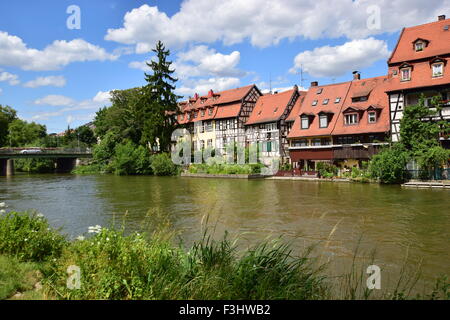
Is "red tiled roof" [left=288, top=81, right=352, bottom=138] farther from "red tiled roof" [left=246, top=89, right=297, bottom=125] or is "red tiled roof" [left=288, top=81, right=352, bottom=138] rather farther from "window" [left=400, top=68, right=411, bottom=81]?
"window" [left=400, top=68, right=411, bottom=81]

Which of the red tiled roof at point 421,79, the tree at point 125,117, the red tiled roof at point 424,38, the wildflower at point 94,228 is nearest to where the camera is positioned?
the wildflower at point 94,228

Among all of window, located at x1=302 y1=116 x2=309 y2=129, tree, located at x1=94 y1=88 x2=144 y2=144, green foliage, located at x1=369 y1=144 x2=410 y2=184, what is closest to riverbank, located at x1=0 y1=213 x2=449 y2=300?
green foliage, located at x1=369 y1=144 x2=410 y2=184

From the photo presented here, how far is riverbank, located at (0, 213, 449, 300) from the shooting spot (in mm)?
5164

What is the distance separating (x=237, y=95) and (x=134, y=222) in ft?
134

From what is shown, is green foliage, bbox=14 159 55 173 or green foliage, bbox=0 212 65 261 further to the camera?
green foliage, bbox=14 159 55 173

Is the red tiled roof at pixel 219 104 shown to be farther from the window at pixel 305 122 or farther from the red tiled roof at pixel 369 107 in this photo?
the red tiled roof at pixel 369 107

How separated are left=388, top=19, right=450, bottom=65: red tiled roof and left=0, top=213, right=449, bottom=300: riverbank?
31.3 m

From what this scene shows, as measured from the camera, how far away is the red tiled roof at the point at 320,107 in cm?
3994

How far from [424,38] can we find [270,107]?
20502 mm

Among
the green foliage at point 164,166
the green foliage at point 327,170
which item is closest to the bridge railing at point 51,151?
the green foliage at point 164,166

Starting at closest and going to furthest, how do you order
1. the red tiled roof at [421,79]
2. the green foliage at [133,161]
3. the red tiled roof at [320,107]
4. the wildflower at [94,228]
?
the wildflower at [94,228]
the red tiled roof at [421,79]
the red tiled roof at [320,107]
the green foliage at [133,161]

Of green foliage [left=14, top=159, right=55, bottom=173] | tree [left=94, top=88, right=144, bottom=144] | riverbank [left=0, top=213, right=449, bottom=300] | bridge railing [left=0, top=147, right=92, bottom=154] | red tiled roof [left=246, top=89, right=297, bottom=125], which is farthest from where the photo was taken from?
green foliage [left=14, top=159, right=55, bottom=173]

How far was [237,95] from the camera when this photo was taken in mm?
54625

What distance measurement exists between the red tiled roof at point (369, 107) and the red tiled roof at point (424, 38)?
2.58 metres
